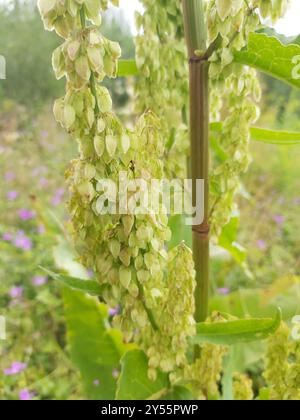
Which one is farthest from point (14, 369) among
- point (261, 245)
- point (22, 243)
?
point (261, 245)

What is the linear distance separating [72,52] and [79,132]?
123 millimetres

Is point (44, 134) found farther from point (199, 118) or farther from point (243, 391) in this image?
point (199, 118)

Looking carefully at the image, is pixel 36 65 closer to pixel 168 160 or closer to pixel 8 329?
pixel 8 329

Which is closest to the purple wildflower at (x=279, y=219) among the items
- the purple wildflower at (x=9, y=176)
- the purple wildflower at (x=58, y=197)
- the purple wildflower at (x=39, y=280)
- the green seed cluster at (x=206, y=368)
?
the purple wildflower at (x=58, y=197)

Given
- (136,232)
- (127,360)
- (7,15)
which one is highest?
(7,15)

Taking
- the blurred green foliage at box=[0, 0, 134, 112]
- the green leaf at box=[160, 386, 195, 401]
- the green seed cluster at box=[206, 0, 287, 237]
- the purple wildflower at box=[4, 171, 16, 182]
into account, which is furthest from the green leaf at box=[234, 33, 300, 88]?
the blurred green foliage at box=[0, 0, 134, 112]

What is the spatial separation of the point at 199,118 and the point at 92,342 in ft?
2.95

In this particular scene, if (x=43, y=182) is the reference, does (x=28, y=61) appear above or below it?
above

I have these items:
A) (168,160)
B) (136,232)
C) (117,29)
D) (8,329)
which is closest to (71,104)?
(136,232)

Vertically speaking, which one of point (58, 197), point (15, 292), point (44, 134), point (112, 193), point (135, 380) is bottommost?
point (15, 292)

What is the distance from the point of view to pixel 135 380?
1.14 metres

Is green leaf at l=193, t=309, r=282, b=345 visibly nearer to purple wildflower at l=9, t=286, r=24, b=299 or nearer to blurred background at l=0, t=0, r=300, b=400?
blurred background at l=0, t=0, r=300, b=400

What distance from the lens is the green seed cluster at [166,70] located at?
1.06 m

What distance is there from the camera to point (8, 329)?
2.47 m
